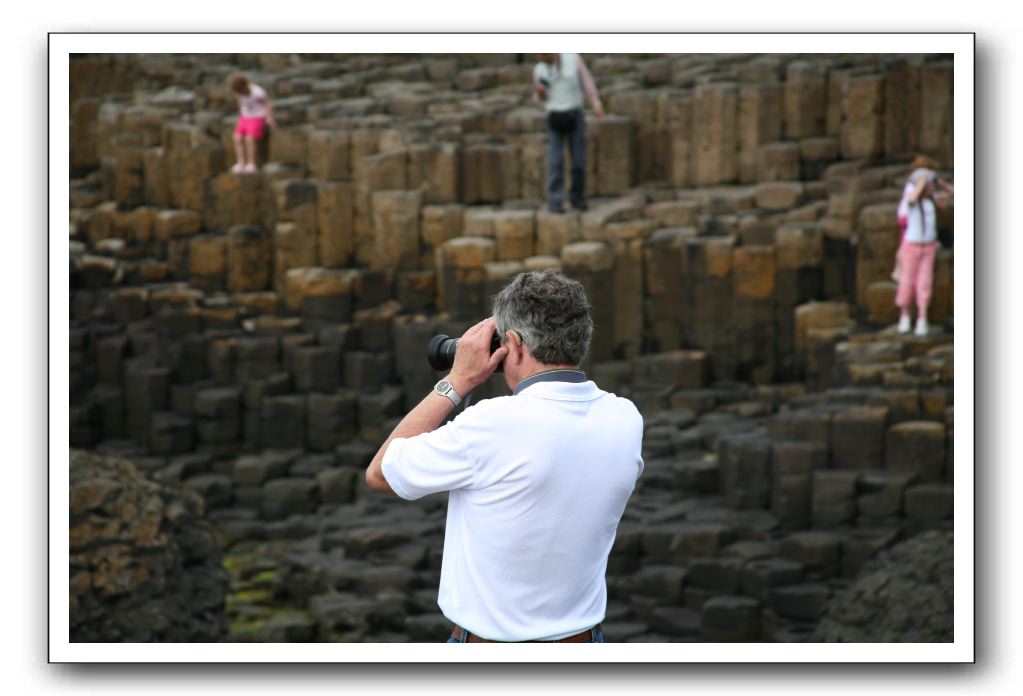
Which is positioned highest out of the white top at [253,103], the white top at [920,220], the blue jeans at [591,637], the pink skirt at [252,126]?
the white top at [253,103]

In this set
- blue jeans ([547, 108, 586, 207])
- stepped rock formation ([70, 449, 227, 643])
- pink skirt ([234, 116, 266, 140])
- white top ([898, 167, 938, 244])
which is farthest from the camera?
pink skirt ([234, 116, 266, 140])

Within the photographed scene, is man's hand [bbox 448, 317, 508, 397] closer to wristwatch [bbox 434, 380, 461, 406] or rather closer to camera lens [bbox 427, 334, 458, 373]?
wristwatch [bbox 434, 380, 461, 406]

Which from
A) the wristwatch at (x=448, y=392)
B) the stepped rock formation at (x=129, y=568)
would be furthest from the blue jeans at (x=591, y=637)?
the stepped rock formation at (x=129, y=568)

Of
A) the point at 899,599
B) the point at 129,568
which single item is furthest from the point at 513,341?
the point at 129,568

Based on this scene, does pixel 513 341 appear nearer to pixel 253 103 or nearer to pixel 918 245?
pixel 918 245

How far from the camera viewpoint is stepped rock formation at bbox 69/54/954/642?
481 inches

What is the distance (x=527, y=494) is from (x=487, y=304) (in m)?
10.3

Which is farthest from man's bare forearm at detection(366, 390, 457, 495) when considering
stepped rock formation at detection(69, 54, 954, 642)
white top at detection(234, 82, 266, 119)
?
white top at detection(234, 82, 266, 119)

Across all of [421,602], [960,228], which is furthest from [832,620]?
[960,228]

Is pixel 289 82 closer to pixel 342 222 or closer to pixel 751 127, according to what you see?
pixel 342 222

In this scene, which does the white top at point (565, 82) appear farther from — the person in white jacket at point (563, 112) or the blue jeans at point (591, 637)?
the blue jeans at point (591, 637)

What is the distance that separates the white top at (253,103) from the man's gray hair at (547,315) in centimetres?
1236

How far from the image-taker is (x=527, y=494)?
4.61 metres

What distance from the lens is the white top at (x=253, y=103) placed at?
653 inches
